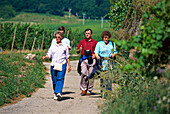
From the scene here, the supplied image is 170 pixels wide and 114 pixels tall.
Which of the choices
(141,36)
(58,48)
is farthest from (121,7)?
(141,36)

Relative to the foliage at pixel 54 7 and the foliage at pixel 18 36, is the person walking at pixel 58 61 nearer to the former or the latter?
the foliage at pixel 18 36

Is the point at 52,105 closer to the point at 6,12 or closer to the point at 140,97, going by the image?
the point at 140,97

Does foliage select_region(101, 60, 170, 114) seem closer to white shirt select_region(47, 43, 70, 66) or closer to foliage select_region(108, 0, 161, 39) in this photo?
white shirt select_region(47, 43, 70, 66)

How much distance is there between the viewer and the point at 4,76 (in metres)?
11.1

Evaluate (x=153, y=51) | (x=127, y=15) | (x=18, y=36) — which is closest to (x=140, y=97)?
(x=153, y=51)

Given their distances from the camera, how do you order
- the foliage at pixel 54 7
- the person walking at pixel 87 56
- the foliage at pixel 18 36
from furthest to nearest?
the foliage at pixel 54 7 < the foliage at pixel 18 36 < the person walking at pixel 87 56

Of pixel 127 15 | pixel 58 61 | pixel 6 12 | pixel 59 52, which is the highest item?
pixel 6 12

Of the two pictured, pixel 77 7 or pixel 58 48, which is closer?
pixel 58 48

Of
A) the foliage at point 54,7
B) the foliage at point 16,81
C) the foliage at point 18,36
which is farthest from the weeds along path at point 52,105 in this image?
the foliage at point 54,7

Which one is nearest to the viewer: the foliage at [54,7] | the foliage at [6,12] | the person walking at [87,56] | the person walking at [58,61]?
the person walking at [58,61]

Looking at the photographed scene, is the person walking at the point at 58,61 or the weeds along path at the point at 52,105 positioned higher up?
the person walking at the point at 58,61

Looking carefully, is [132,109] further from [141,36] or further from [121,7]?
[121,7]

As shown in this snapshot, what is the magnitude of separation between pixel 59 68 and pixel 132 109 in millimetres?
3692

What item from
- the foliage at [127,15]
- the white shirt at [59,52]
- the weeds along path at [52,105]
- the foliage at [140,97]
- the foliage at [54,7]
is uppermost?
the foliage at [54,7]
